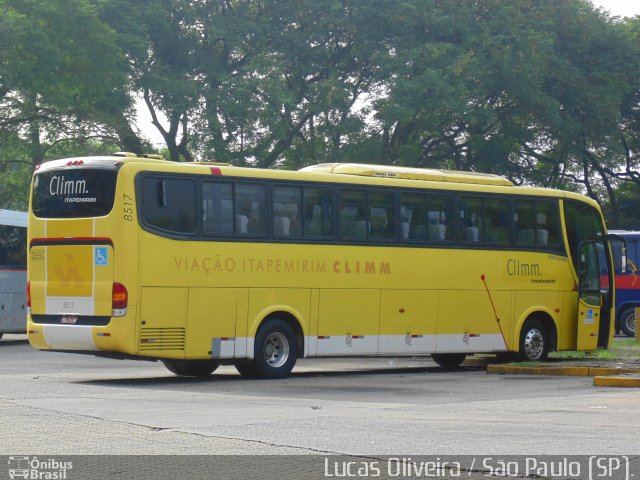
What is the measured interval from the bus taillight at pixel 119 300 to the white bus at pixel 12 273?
44.0ft

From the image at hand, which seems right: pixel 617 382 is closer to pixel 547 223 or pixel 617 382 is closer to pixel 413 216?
pixel 413 216

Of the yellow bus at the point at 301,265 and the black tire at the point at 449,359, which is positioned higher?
the yellow bus at the point at 301,265

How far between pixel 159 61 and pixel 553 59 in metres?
14.0

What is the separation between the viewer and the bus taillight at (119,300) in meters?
18.2

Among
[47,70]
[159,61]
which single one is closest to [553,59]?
[159,61]

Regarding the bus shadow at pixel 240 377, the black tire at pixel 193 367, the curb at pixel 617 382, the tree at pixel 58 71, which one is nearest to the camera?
the curb at pixel 617 382

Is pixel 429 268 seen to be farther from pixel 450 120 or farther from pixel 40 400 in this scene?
pixel 450 120

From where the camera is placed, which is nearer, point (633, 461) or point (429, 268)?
point (633, 461)

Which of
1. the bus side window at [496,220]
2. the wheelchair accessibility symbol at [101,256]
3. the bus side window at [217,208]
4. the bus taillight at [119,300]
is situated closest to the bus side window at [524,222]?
the bus side window at [496,220]

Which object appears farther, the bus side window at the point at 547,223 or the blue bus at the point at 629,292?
the blue bus at the point at 629,292

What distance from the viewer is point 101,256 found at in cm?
1842

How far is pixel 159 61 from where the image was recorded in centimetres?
4406

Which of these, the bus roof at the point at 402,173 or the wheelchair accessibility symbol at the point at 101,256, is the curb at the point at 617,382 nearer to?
the bus roof at the point at 402,173

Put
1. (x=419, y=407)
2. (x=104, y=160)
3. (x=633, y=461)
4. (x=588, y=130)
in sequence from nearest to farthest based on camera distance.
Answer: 1. (x=633, y=461)
2. (x=419, y=407)
3. (x=104, y=160)
4. (x=588, y=130)
